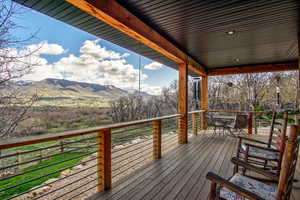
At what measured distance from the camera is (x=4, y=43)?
7.79ft

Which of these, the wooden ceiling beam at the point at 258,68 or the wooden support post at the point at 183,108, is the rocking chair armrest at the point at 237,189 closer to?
the wooden support post at the point at 183,108

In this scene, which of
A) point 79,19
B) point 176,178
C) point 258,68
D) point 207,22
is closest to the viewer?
point 176,178

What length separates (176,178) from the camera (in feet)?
7.90

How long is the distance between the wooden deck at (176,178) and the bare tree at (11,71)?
1.92 meters

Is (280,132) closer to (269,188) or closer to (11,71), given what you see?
(269,188)

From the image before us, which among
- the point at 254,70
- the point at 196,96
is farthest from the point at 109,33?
the point at 254,70

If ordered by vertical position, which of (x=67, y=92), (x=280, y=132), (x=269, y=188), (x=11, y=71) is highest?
(x=11, y=71)

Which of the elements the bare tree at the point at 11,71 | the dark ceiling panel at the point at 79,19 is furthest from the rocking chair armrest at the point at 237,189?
the bare tree at the point at 11,71

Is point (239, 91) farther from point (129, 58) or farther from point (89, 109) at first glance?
point (89, 109)

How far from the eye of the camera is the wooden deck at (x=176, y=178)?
1.99m

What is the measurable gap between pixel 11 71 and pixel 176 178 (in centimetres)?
303

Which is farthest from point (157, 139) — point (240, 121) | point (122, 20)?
point (240, 121)

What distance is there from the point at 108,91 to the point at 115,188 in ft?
10.2

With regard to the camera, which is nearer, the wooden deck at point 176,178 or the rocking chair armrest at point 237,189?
the rocking chair armrest at point 237,189
